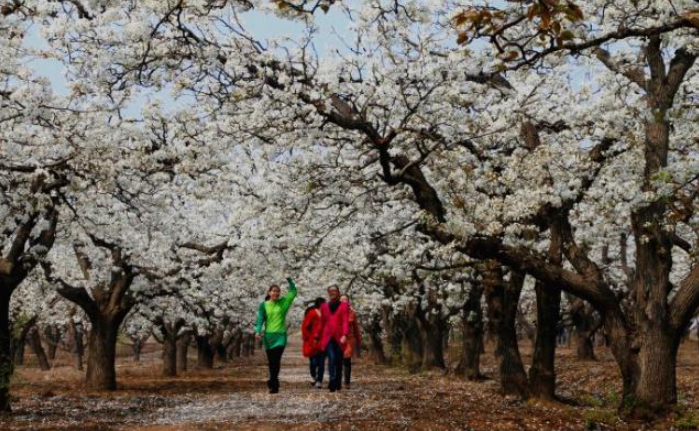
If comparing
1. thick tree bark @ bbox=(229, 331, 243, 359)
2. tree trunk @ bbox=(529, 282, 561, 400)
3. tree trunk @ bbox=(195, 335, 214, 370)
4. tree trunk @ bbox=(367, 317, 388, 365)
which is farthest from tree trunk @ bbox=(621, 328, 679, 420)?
thick tree bark @ bbox=(229, 331, 243, 359)

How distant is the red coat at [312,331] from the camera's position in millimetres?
16578

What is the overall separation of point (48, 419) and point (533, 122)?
11323 millimetres

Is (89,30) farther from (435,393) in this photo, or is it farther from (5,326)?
(435,393)

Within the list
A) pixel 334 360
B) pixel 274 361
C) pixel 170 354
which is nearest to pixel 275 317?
pixel 274 361

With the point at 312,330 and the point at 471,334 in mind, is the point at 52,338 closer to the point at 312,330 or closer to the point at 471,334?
the point at 471,334

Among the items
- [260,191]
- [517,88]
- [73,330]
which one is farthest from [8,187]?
[73,330]

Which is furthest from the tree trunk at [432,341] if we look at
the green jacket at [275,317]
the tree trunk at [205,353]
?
the green jacket at [275,317]

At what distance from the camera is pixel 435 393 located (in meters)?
21.2

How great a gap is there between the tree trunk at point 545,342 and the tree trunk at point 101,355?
14.2 metres

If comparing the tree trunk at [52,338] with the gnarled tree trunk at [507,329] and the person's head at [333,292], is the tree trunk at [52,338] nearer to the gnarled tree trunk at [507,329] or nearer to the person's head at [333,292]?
the gnarled tree trunk at [507,329]

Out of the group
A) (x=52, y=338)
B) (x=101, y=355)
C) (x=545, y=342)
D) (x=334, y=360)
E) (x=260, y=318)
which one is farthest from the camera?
(x=52, y=338)

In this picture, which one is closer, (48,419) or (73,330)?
(48,419)

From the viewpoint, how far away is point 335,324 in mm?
16328

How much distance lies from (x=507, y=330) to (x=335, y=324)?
5.88m
